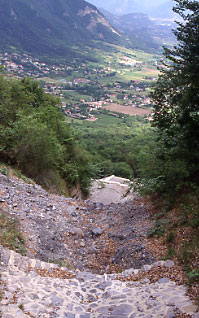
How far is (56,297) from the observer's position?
5.73 meters

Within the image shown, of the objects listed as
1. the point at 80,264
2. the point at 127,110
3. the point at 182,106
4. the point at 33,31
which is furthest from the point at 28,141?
the point at 33,31

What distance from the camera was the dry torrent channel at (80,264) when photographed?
5.37 m

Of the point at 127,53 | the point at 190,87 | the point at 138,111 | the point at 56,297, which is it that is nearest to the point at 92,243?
the point at 56,297

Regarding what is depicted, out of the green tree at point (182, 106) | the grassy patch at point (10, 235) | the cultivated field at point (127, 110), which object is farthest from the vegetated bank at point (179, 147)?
the cultivated field at point (127, 110)

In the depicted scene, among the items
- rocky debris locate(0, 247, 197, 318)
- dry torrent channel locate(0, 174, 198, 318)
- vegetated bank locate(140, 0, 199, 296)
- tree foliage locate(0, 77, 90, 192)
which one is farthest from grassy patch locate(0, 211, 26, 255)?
tree foliage locate(0, 77, 90, 192)

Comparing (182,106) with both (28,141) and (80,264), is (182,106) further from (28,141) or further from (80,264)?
(28,141)

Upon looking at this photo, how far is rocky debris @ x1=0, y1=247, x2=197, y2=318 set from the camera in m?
5.15

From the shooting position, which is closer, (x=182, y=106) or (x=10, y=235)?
(x=10, y=235)

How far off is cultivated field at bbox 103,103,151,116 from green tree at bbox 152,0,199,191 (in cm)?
8020

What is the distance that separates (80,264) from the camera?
331 inches

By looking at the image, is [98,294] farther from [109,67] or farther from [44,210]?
[109,67]

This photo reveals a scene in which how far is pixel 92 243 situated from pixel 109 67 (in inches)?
6166

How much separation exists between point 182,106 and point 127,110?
87.4m

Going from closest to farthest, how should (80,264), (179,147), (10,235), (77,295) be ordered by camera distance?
(77,295) → (10,235) → (80,264) → (179,147)
